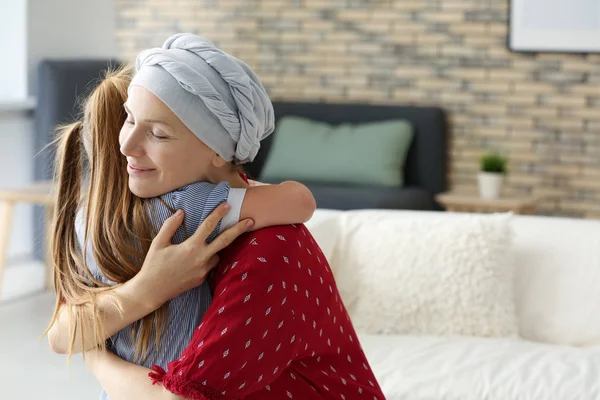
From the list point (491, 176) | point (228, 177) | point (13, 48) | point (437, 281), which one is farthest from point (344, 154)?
point (228, 177)

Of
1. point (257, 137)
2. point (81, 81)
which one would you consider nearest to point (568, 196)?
point (81, 81)

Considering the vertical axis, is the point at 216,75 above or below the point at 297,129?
above

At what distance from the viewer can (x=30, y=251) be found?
593 cm

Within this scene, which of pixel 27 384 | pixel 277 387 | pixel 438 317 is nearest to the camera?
pixel 277 387

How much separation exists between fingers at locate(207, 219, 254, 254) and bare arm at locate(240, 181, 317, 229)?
0.5 inches

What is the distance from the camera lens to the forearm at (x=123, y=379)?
4.04 feet

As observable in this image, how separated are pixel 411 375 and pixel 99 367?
133 cm

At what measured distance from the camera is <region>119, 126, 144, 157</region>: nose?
4.06 feet

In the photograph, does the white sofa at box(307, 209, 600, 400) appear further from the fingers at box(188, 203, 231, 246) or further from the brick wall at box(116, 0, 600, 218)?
the brick wall at box(116, 0, 600, 218)

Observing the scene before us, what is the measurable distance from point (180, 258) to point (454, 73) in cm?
502

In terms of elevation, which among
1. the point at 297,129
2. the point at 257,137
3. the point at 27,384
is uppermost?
the point at 257,137

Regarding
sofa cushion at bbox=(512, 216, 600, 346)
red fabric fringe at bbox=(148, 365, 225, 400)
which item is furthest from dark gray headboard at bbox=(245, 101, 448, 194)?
red fabric fringe at bbox=(148, 365, 225, 400)

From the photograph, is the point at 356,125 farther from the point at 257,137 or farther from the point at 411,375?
the point at 257,137

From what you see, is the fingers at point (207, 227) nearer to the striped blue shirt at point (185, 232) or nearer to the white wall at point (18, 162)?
the striped blue shirt at point (185, 232)
